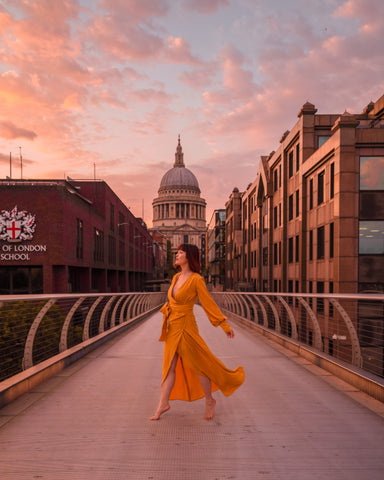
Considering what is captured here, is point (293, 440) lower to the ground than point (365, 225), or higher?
lower

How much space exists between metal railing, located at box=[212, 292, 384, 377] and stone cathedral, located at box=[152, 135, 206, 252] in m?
152

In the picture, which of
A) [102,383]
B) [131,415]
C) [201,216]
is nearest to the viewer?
[131,415]

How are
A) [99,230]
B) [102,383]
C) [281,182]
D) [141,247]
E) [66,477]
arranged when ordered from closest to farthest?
[66,477] → [102,383] → [281,182] → [99,230] → [141,247]

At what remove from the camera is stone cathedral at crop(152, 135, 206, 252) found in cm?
17612

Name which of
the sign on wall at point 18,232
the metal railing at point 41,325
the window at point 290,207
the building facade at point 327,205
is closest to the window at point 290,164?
the building facade at point 327,205

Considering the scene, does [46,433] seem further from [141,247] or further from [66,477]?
[141,247]

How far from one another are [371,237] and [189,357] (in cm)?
1877

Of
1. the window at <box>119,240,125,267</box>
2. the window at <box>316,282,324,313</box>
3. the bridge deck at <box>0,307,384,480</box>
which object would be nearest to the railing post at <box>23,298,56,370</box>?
the bridge deck at <box>0,307,384,480</box>

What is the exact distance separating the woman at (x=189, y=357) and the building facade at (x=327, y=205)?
17.5 meters

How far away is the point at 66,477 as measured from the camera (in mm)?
3355

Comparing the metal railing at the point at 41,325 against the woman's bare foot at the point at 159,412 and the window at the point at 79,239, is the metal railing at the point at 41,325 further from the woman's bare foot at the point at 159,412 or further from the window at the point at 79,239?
the window at the point at 79,239

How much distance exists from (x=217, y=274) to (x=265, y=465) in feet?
265

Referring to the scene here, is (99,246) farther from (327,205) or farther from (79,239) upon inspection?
(327,205)

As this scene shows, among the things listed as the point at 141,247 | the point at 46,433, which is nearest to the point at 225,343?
the point at 46,433
